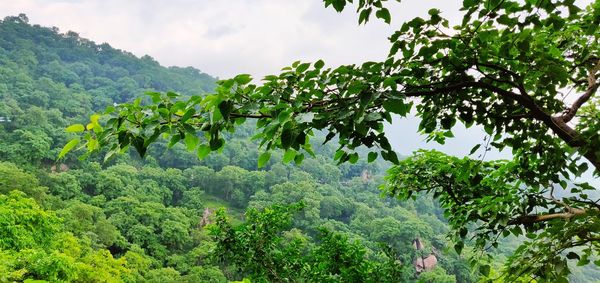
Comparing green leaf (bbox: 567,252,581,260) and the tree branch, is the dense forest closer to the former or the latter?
green leaf (bbox: 567,252,581,260)

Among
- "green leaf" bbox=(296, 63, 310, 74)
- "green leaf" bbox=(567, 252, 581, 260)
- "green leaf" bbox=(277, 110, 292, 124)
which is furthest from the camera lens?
"green leaf" bbox=(567, 252, 581, 260)

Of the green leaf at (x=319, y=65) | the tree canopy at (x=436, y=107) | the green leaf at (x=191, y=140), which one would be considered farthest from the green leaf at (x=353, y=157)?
the green leaf at (x=191, y=140)

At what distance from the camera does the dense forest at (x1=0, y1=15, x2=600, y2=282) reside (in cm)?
648

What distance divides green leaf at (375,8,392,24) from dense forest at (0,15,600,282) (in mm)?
870

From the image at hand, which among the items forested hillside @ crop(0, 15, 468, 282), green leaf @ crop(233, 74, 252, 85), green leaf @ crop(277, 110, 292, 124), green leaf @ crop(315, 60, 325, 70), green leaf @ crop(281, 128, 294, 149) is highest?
green leaf @ crop(315, 60, 325, 70)

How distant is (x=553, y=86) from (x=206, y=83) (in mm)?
112217

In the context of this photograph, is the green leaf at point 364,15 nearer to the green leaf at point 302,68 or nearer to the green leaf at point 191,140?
the green leaf at point 302,68

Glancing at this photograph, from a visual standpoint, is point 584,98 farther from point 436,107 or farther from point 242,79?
point 242,79

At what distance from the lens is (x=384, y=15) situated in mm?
2002

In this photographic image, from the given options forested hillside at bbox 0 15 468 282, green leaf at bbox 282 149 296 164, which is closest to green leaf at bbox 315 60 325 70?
green leaf at bbox 282 149 296 164

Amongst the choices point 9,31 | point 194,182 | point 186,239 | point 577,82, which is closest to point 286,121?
point 577,82

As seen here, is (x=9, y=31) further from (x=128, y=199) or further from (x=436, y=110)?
(x=436, y=110)

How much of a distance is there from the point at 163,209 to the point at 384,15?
4411 centimetres

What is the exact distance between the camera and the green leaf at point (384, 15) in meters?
1.99
